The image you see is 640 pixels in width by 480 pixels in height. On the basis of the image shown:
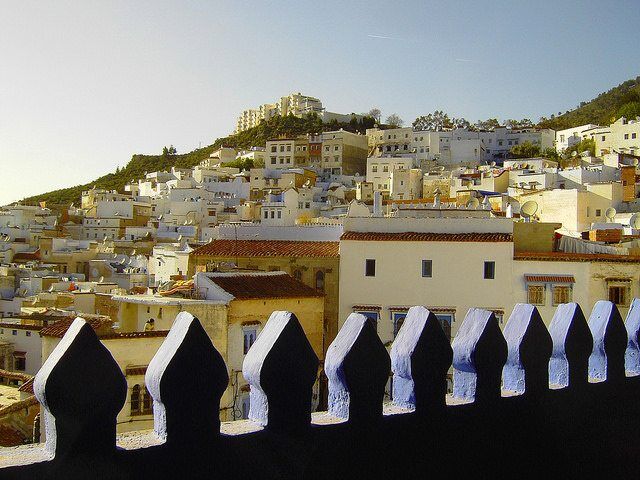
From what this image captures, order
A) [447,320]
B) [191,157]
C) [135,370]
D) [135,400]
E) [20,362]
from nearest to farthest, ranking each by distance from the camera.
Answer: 1. [135,400]
2. [135,370]
3. [447,320]
4. [20,362]
5. [191,157]

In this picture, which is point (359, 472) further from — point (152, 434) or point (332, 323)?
point (332, 323)

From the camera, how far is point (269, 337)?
2389 millimetres

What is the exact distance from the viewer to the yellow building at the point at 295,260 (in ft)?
74.3

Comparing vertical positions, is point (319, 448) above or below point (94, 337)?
below

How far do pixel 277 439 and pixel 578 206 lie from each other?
34408mm

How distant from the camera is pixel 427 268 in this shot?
2178cm

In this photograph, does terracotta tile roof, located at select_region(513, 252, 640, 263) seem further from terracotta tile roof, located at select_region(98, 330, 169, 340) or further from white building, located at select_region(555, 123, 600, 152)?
white building, located at select_region(555, 123, 600, 152)

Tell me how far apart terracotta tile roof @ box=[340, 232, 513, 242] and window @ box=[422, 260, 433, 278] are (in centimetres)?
71

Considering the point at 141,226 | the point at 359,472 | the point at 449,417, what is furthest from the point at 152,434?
the point at 141,226

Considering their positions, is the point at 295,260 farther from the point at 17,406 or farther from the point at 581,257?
the point at 17,406

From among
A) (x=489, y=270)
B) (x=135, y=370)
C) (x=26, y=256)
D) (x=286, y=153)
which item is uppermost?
(x=286, y=153)

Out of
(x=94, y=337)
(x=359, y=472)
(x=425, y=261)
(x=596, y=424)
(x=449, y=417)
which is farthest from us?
(x=425, y=261)

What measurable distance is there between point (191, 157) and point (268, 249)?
81394 mm

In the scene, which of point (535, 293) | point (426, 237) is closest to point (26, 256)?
point (426, 237)
